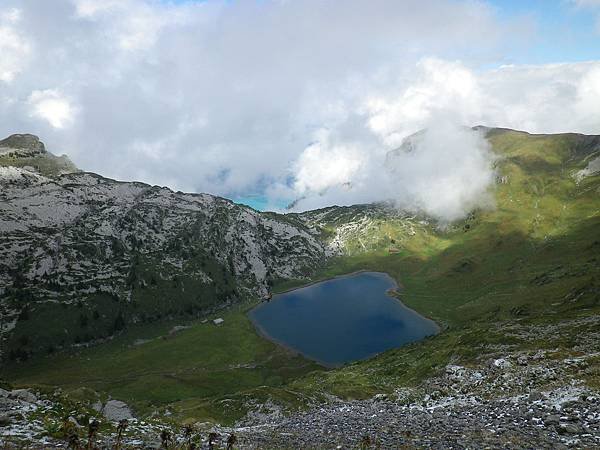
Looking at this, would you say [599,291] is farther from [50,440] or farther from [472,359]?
[50,440]

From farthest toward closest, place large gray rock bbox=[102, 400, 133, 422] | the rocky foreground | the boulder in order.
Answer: large gray rock bbox=[102, 400, 133, 422] < the boulder < the rocky foreground

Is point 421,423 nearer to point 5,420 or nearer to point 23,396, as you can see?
point 5,420

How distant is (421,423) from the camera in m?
36.5

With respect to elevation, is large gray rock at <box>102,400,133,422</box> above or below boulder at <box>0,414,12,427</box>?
below

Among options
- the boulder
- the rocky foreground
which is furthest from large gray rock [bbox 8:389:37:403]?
the boulder

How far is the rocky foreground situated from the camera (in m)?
27.2

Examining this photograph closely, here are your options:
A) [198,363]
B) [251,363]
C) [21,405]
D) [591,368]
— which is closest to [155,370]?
[198,363]

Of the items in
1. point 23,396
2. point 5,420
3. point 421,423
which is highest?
point 23,396

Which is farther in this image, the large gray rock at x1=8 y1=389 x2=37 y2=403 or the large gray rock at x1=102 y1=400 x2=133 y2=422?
the large gray rock at x1=102 y1=400 x2=133 y2=422

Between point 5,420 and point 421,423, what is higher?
point 5,420

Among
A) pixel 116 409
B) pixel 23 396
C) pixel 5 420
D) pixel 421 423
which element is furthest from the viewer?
pixel 116 409

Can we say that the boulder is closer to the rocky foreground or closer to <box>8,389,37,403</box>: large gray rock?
the rocky foreground

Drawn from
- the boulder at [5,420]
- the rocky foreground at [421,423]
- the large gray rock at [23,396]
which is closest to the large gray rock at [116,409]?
the rocky foreground at [421,423]

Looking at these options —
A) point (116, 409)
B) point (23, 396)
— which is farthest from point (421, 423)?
point (116, 409)
